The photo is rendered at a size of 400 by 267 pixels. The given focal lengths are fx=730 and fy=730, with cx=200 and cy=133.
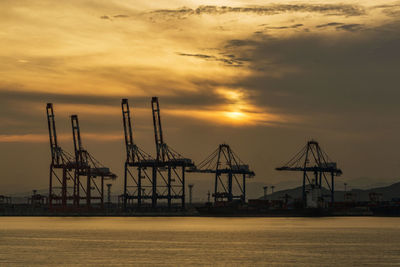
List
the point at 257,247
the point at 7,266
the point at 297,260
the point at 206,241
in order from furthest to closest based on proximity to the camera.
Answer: the point at 206,241 < the point at 257,247 < the point at 297,260 < the point at 7,266

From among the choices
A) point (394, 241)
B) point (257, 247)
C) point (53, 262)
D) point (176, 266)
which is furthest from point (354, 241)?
point (53, 262)

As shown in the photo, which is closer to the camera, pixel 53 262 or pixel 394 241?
pixel 53 262

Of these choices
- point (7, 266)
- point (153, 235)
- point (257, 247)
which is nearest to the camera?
point (7, 266)

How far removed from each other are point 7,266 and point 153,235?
169 feet

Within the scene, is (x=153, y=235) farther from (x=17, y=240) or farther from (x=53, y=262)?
(x=53, y=262)

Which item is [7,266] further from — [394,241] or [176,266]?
[394,241]

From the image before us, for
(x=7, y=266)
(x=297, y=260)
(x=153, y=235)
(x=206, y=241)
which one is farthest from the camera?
(x=153, y=235)

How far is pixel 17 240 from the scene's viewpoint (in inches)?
4488

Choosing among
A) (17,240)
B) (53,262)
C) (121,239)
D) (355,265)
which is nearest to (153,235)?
(121,239)

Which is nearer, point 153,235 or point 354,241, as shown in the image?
point 354,241

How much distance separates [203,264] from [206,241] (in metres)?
33.0

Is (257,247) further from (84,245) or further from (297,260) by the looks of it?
(84,245)

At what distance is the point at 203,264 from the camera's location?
7844 centimetres

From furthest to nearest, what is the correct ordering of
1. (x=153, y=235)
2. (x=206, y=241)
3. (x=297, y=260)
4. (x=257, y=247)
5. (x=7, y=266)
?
(x=153, y=235)
(x=206, y=241)
(x=257, y=247)
(x=297, y=260)
(x=7, y=266)
